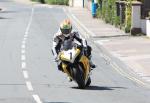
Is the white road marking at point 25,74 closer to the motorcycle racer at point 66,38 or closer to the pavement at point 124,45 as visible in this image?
the motorcycle racer at point 66,38

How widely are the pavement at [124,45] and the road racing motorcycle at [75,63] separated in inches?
132

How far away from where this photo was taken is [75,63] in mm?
16500

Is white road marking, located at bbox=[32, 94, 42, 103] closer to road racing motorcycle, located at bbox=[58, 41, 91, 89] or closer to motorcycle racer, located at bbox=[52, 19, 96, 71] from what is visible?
road racing motorcycle, located at bbox=[58, 41, 91, 89]

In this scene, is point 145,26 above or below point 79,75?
below

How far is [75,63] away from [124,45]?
1407 cm

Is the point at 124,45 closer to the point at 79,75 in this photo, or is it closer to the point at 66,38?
the point at 66,38

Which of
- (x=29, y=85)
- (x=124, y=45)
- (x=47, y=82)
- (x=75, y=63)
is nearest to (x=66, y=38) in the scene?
(x=75, y=63)

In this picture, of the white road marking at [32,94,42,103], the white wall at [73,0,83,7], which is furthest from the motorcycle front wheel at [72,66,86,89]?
the white wall at [73,0,83,7]

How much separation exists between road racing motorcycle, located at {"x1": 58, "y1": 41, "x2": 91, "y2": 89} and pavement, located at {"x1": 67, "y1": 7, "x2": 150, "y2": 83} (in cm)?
336

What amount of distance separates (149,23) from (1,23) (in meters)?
15.0

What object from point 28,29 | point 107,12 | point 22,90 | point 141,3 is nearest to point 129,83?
point 22,90

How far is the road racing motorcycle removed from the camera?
1641cm

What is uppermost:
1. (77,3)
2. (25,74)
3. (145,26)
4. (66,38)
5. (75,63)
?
(66,38)

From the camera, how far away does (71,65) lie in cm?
1656
